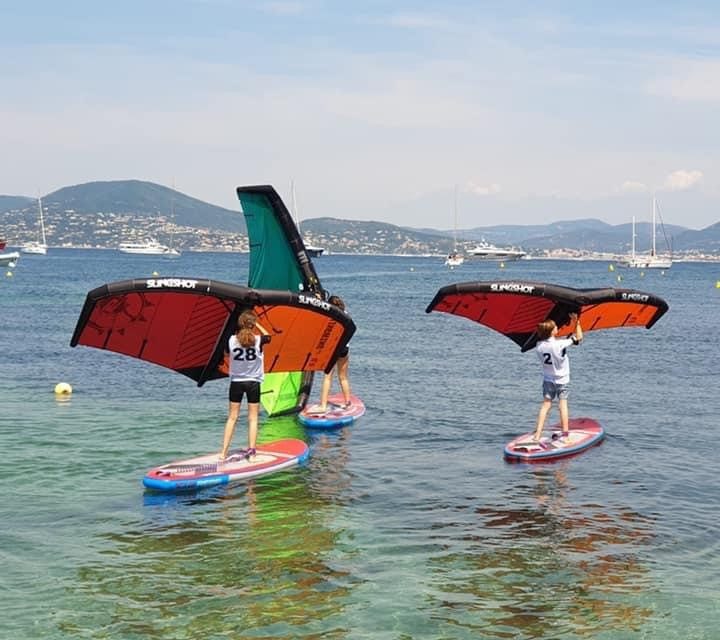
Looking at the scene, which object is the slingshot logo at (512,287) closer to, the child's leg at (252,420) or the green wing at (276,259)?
the green wing at (276,259)

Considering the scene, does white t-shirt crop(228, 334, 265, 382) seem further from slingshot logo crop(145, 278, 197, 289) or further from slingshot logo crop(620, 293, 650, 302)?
slingshot logo crop(620, 293, 650, 302)

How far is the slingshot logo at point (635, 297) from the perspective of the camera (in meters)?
18.9

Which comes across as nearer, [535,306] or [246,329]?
[246,329]

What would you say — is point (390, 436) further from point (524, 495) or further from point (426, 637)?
point (426, 637)

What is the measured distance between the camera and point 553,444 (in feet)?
58.9

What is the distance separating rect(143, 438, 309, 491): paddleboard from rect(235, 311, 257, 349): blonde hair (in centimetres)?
209

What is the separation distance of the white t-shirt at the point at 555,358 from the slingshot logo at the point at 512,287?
1085 millimetres

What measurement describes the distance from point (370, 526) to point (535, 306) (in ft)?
24.1

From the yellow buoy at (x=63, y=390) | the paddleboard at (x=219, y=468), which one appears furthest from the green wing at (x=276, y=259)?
the yellow buoy at (x=63, y=390)

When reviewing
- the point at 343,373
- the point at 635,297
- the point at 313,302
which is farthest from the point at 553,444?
the point at 313,302

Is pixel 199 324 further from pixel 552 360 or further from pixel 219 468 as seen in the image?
pixel 552 360

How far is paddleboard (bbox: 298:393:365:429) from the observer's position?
20406mm

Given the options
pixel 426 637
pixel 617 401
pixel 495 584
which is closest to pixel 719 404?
pixel 617 401

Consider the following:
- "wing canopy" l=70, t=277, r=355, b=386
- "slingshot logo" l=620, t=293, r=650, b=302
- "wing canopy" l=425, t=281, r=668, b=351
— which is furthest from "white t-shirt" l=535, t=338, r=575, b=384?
"wing canopy" l=70, t=277, r=355, b=386
